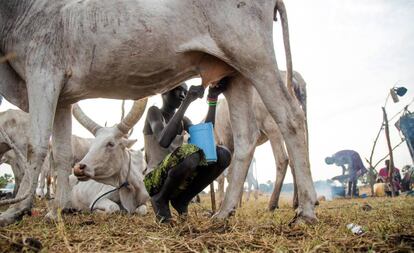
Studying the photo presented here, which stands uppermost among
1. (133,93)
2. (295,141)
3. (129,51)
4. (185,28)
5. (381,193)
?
(185,28)

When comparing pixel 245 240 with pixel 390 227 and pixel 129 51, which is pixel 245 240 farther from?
pixel 129 51

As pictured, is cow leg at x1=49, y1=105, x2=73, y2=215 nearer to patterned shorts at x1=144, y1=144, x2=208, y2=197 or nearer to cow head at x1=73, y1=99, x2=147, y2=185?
cow head at x1=73, y1=99, x2=147, y2=185

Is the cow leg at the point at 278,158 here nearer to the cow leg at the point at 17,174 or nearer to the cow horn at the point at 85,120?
the cow horn at the point at 85,120

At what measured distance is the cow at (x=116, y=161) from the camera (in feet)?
14.8

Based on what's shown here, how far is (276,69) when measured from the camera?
10.00ft

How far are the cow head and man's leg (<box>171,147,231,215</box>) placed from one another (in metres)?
1.32

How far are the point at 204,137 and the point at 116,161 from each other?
2.11 metres

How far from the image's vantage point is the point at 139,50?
9.93ft

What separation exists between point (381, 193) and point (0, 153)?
10.4 metres

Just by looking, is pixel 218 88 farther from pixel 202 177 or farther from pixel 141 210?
pixel 141 210

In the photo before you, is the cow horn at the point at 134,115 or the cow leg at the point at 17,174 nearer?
the cow horn at the point at 134,115

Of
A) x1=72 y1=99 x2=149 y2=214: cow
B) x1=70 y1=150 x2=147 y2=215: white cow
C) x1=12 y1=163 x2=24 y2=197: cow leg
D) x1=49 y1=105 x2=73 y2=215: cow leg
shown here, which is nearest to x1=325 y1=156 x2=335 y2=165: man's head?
x1=70 y1=150 x2=147 y2=215: white cow

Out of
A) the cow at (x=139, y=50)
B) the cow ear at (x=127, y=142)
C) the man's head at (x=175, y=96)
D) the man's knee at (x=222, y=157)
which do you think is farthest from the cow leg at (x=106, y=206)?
the man's knee at (x=222, y=157)

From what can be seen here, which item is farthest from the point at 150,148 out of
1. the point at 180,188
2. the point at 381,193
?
the point at 381,193
